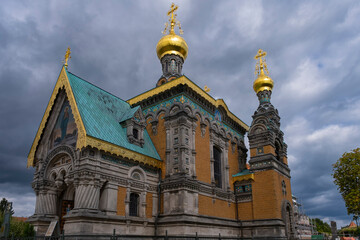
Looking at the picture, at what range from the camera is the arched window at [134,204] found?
1717 cm

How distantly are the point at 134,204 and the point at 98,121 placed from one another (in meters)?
5.06

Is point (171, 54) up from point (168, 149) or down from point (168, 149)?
up

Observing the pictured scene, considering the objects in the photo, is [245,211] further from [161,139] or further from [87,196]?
[87,196]

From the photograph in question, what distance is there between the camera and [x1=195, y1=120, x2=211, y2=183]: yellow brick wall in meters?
20.0

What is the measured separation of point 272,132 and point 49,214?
1643 centimetres

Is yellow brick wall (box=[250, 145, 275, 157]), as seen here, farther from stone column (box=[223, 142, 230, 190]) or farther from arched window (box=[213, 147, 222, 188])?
arched window (box=[213, 147, 222, 188])

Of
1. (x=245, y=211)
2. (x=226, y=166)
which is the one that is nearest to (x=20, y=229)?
(x=226, y=166)

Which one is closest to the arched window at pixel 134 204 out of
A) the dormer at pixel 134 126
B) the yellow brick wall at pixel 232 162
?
the dormer at pixel 134 126

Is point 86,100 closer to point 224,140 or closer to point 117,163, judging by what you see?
point 117,163

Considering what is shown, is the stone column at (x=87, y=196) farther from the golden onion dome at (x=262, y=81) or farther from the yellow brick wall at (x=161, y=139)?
the golden onion dome at (x=262, y=81)

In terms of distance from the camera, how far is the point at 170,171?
19.0 m

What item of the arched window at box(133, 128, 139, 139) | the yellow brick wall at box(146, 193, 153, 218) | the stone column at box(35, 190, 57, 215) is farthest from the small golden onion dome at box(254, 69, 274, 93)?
the stone column at box(35, 190, 57, 215)

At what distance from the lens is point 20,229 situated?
1468 centimetres

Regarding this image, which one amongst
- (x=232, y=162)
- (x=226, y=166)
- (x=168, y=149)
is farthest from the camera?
(x=232, y=162)
